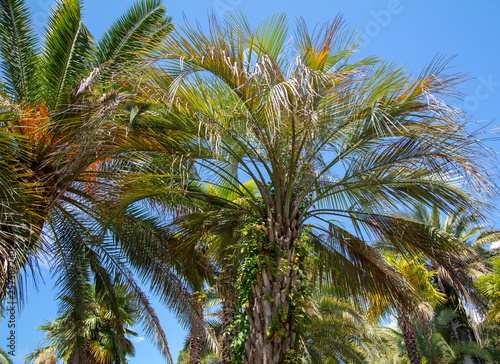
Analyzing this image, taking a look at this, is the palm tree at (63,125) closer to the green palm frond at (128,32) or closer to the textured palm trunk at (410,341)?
the green palm frond at (128,32)

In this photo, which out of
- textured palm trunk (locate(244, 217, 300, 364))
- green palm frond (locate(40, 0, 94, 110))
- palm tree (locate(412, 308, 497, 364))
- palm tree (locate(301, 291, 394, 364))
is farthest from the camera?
palm tree (locate(412, 308, 497, 364))

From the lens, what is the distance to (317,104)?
5.37 metres

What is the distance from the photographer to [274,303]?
16.2ft

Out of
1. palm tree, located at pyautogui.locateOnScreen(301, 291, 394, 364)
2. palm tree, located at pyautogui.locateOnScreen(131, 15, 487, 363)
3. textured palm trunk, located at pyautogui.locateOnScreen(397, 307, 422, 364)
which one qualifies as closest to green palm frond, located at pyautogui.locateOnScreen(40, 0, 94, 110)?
palm tree, located at pyautogui.locateOnScreen(131, 15, 487, 363)

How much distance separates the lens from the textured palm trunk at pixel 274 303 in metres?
4.70

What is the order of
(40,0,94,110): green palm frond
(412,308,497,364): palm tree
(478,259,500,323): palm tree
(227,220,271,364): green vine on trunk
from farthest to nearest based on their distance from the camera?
(412,308,497,364): palm tree → (478,259,500,323): palm tree → (40,0,94,110): green palm frond → (227,220,271,364): green vine on trunk

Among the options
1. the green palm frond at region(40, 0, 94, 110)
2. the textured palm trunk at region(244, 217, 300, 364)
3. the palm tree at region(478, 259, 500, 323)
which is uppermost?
the green palm frond at region(40, 0, 94, 110)

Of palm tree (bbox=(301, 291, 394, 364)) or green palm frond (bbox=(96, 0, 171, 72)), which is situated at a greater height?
green palm frond (bbox=(96, 0, 171, 72))

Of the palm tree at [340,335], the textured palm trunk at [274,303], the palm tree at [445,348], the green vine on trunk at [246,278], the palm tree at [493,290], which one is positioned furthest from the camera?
the palm tree at [445,348]

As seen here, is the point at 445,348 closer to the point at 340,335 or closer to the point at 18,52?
the point at 340,335

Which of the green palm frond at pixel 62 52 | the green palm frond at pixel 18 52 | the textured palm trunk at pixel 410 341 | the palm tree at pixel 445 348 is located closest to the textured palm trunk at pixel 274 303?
the green palm frond at pixel 62 52

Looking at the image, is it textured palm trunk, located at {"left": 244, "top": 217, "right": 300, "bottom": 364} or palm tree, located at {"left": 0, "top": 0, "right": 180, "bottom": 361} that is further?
palm tree, located at {"left": 0, "top": 0, "right": 180, "bottom": 361}

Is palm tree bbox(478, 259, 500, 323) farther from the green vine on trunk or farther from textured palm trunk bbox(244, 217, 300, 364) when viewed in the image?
the green vine on trunk

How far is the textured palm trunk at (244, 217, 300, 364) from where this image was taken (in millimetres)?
4696
